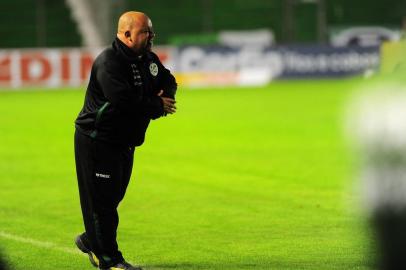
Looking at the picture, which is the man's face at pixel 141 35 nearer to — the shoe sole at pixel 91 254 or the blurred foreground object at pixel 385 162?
the shoe sole at pixel 91 254

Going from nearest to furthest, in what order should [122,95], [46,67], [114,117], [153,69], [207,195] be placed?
[122,95]
[114,117]
[153,69]
[207,195]
[46,67]

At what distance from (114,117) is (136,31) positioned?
0.59 metres

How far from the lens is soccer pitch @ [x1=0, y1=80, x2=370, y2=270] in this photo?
24.3 feet

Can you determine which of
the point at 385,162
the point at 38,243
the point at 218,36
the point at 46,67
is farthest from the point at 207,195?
the point at 218,36

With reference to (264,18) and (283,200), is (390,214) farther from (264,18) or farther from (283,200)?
(264,18)

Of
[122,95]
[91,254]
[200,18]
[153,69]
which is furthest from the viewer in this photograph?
[200,18]

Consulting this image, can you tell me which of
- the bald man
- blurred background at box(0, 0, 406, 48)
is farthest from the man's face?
blurred background at box(0, 0, 406, 48)

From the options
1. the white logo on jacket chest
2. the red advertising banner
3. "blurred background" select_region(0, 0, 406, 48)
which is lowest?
the red advertising banner

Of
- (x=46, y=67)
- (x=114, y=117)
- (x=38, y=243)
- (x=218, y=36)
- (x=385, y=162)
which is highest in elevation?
(x=385, y=162)

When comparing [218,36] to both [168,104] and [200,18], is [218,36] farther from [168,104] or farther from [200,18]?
[168,104]

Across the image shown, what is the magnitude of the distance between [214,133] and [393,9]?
22.5 metres

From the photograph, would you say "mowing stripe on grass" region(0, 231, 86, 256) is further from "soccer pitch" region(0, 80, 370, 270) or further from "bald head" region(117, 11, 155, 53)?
"bald head" region(117, 11, 155, 53)

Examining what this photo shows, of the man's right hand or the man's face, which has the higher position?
the man's face

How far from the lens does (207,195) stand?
37.6ft
